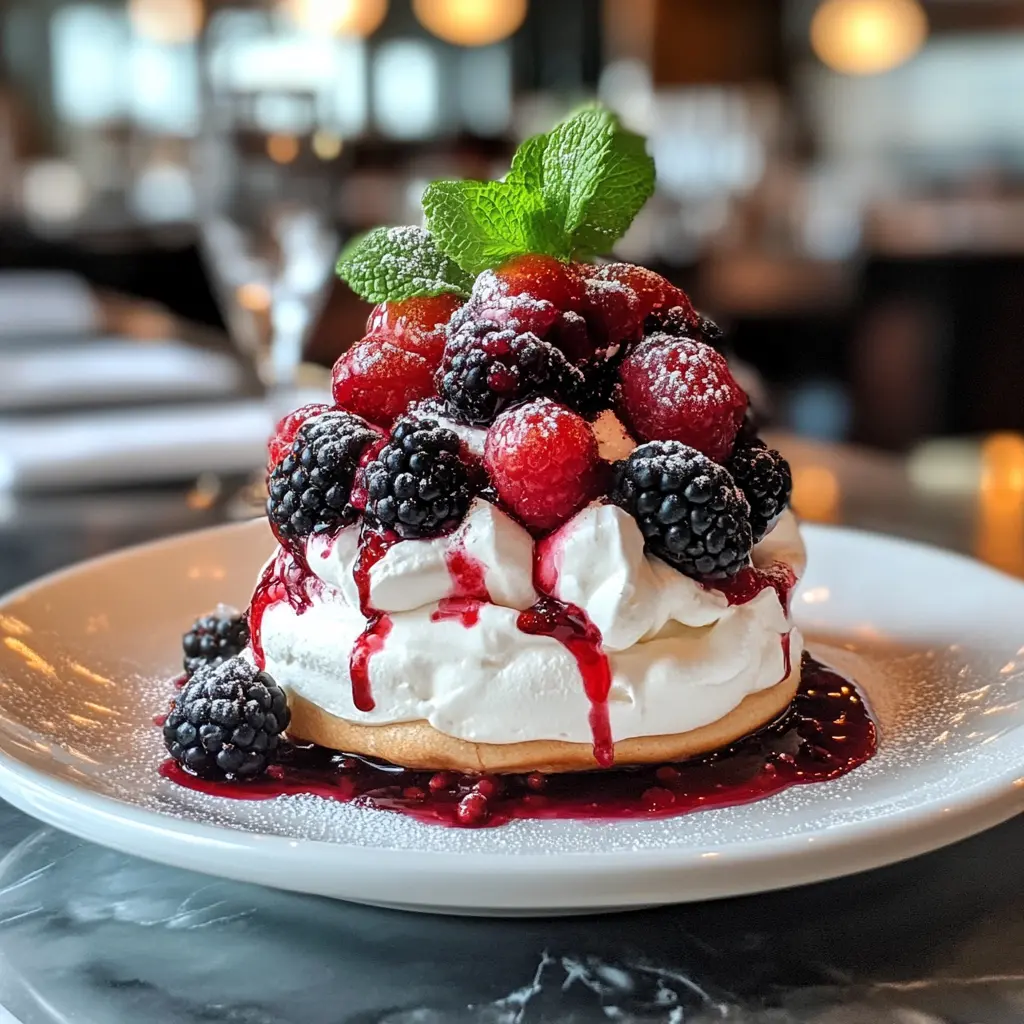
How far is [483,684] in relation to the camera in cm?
105

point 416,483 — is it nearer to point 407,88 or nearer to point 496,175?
point 496,175

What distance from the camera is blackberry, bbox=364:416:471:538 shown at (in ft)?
3.37

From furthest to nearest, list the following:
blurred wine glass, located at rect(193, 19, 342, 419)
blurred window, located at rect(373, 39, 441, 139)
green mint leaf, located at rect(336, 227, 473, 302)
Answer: blurred window, located at rect(373, 39, 441, 139) → blurred wine glass, located at rect(193, 19, 342, 419) → green mint leaf, located at rect(336, 227, 473, 302)

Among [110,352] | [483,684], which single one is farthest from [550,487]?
[110,352]

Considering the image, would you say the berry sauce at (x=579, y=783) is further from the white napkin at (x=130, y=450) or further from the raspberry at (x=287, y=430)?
the white napkin at (x=130, y=450)

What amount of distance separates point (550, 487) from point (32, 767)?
1.40 feet

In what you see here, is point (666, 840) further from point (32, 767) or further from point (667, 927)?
point (32, 767)

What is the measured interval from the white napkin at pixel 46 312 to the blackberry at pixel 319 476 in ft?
7.54

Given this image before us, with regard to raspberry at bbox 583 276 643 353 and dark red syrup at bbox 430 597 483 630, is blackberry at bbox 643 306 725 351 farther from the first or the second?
dark red syrup at bbox 430 597 483 630

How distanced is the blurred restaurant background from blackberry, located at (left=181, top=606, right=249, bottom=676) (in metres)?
0.44

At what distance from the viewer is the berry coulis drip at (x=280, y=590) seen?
115 centimetres

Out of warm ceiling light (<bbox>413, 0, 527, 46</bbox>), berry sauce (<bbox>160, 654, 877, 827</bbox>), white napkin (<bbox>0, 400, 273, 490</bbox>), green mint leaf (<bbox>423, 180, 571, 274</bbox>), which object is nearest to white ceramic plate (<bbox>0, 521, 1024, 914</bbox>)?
berry sauce (<bbox>160, 654, 877, 827</bbox>)

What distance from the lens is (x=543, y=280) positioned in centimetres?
113

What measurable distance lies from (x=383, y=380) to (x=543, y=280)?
0.53 ft
